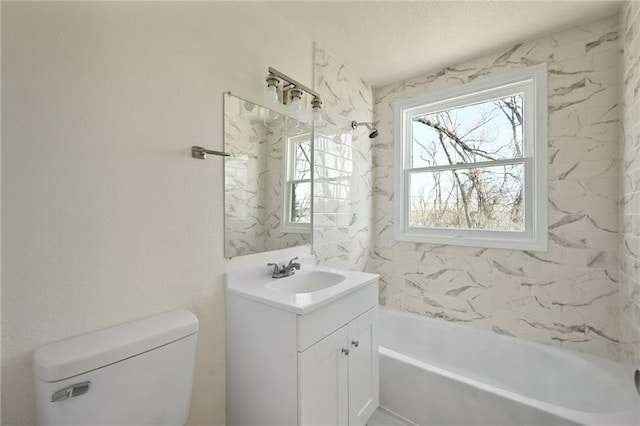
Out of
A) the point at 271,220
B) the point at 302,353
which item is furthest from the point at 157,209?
the point at 302,353

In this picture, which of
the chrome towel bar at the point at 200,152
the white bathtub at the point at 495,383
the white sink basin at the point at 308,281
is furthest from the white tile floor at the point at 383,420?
the chrome towel bar at the point at 200,152

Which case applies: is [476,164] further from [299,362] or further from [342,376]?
[299,362]

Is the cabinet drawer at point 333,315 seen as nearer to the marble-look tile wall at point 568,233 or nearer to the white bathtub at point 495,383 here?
the white bathtub at point 495,383

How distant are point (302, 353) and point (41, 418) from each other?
78 centimetres

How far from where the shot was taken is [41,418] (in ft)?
2.53

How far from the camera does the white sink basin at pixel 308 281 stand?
1.49 m

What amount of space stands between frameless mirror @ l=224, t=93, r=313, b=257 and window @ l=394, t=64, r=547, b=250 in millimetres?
1035

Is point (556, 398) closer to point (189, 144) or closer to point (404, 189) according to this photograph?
point (404, 189)

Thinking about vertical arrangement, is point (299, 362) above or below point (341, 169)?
below

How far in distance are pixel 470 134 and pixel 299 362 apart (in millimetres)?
2094

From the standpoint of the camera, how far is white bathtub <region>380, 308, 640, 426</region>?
1.28m

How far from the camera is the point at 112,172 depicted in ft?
3.23

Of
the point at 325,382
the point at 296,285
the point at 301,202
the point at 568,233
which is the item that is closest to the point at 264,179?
the point at 301,202

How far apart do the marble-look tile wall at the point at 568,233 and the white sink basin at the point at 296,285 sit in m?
1.09
